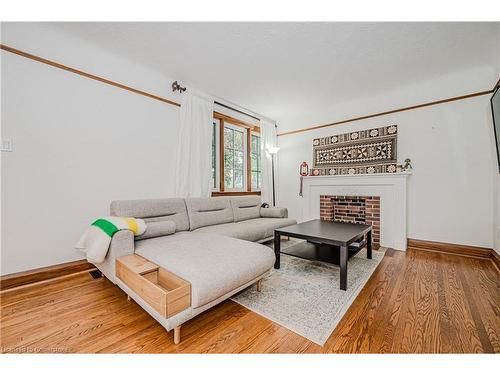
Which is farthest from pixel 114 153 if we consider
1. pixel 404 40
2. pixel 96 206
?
pixel 404 40

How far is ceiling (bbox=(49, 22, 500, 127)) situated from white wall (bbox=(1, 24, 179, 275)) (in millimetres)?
289

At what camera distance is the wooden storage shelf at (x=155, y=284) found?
1.17 meters

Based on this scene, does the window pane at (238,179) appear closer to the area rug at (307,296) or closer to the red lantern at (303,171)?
the red lantern at (303,171)

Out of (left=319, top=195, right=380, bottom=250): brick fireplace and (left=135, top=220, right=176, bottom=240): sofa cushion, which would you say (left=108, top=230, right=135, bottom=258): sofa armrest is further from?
(left=319, top=195, right=380, bottom=250): brick fireplace

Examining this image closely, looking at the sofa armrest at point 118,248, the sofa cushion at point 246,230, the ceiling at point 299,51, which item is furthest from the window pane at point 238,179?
the sofa armrest at point 118,248

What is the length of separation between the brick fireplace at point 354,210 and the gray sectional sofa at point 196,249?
1.23m

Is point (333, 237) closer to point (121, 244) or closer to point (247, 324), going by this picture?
point (247, 324)

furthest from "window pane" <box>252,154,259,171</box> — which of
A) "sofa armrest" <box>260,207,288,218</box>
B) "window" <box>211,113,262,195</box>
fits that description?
"sofa armrest" <box>260,207,288,218</box>

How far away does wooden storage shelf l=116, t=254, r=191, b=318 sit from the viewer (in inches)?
46.2

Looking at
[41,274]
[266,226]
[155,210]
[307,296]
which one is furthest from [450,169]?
[41,274]

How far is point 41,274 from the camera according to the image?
202cm

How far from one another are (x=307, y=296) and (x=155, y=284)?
1.20 meters

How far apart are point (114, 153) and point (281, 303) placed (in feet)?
7.93
